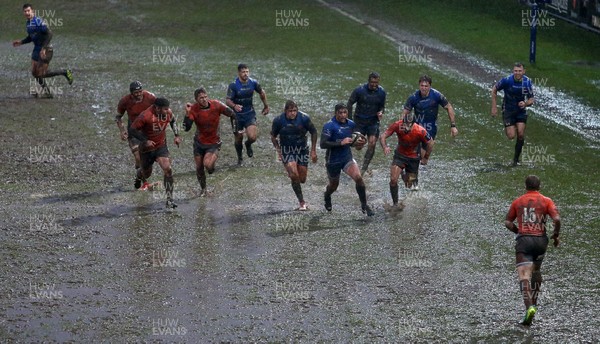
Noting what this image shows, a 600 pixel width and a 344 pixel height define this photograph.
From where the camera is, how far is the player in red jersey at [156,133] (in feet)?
68.0

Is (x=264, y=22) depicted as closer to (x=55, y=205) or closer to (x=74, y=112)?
(x=74, y=112)

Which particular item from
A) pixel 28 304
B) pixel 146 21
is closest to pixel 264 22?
pixel 146 21

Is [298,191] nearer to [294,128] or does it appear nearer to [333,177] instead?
[333,177]

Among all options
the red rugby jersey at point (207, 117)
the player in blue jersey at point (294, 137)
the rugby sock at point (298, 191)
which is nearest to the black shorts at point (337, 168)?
the player in blue jersey at point (294, 137)

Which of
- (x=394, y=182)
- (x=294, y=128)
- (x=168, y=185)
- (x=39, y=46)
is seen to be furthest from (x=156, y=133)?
(x=39, y=46)

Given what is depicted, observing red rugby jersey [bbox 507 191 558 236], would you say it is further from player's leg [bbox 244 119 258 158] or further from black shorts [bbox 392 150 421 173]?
player's leg [bbox 244 119 258 158]

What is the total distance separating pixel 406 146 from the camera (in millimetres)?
20922

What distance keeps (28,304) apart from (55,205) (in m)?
5.17

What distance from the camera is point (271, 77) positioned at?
31875 millimetres

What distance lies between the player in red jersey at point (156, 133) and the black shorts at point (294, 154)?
6.91 feet

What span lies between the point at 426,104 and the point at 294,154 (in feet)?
12.1

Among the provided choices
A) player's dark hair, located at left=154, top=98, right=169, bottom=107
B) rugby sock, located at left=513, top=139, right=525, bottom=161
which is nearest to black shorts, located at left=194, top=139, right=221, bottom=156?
→ player's dark hair, located at left=154, top=98, right=169, bottom=107

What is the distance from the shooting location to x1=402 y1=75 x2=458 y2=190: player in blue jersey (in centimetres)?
2262

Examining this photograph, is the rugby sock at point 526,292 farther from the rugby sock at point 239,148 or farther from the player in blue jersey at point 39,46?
the player in blue jersey at point 39,46
